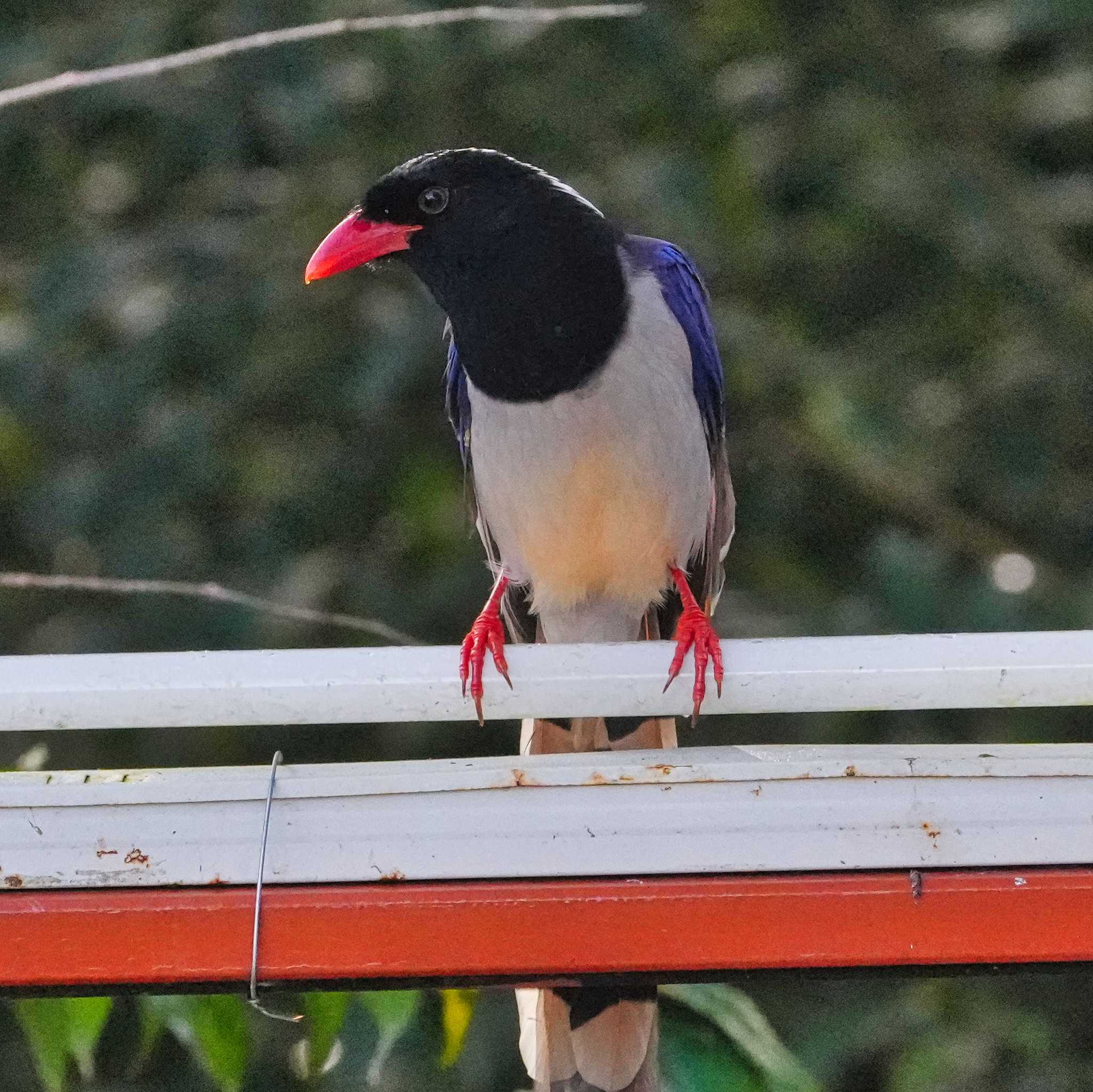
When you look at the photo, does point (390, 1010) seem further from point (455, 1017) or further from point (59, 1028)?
point (59, 1028)

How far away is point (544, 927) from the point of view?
1329 mm

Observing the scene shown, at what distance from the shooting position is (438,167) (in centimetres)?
248

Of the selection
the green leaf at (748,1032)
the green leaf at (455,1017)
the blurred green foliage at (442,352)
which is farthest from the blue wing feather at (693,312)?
the green leaf at (455,1017)

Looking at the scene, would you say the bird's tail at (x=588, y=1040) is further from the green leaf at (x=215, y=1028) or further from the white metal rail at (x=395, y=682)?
the white metal rail at (x=395, y=682)

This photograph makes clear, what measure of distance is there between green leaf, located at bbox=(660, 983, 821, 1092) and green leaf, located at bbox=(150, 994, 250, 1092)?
47cm

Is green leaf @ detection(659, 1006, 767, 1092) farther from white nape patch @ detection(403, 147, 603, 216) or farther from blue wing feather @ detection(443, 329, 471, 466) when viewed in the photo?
white nape patch @ detection(403, 147, 603, 216)

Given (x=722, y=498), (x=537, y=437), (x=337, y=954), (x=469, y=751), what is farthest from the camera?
(x=469, y=751)

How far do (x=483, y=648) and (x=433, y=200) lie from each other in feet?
2.60

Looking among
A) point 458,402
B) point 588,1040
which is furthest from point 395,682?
point 458,402

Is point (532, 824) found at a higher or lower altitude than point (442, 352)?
higher

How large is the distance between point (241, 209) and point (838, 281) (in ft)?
4.11

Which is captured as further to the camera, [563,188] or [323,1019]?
[563,188]

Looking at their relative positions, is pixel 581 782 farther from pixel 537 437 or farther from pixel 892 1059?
pixel 892 1059

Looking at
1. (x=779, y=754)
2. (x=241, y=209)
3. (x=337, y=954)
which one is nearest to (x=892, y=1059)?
(x=779, y=754)
